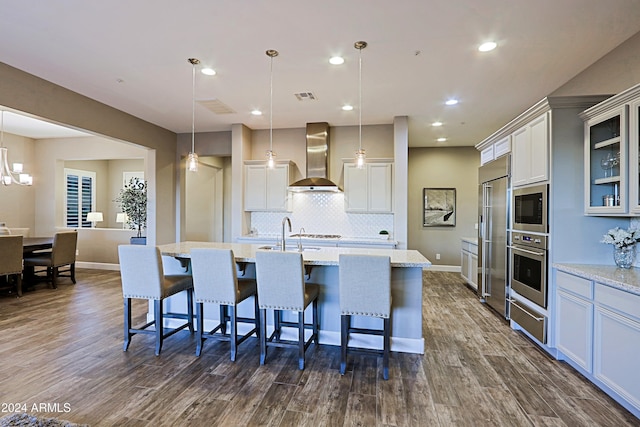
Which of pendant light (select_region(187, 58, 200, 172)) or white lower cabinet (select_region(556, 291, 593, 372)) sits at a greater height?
pendant light (select_region(187, 58, 200, 172))

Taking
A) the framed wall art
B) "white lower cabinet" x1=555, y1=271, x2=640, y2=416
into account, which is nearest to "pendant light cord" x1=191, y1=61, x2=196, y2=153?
"white lower cabinet" x1=555, y1=271, x2=640, y2=416

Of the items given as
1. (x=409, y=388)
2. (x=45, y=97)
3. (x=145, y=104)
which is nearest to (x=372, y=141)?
(x=145, y=104)

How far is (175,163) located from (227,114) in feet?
6.66

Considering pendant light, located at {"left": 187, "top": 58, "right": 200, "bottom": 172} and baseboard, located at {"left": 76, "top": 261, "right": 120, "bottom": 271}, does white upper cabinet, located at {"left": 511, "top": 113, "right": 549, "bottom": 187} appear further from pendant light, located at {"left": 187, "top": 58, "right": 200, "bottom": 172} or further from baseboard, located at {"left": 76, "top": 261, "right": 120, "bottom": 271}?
baseboard, located at {"left": 76, "top": 261, "right": 120, "bottom": 271}

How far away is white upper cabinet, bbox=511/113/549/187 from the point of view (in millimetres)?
3084

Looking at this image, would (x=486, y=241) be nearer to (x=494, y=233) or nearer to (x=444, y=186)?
(x=494, y=233)

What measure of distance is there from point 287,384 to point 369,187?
3.60 meters

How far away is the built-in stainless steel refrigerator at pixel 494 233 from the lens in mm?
3924

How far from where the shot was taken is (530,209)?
332cm

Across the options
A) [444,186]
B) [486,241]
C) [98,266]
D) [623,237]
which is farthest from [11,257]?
[444,186]

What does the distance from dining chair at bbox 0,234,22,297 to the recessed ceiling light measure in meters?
6.63

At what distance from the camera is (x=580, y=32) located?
109 inches

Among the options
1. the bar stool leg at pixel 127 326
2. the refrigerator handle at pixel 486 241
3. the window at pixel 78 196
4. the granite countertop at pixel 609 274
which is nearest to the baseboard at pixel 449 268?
the refrigerator handle at pixel 486 241

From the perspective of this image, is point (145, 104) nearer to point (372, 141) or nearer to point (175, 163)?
point (175, 163)
